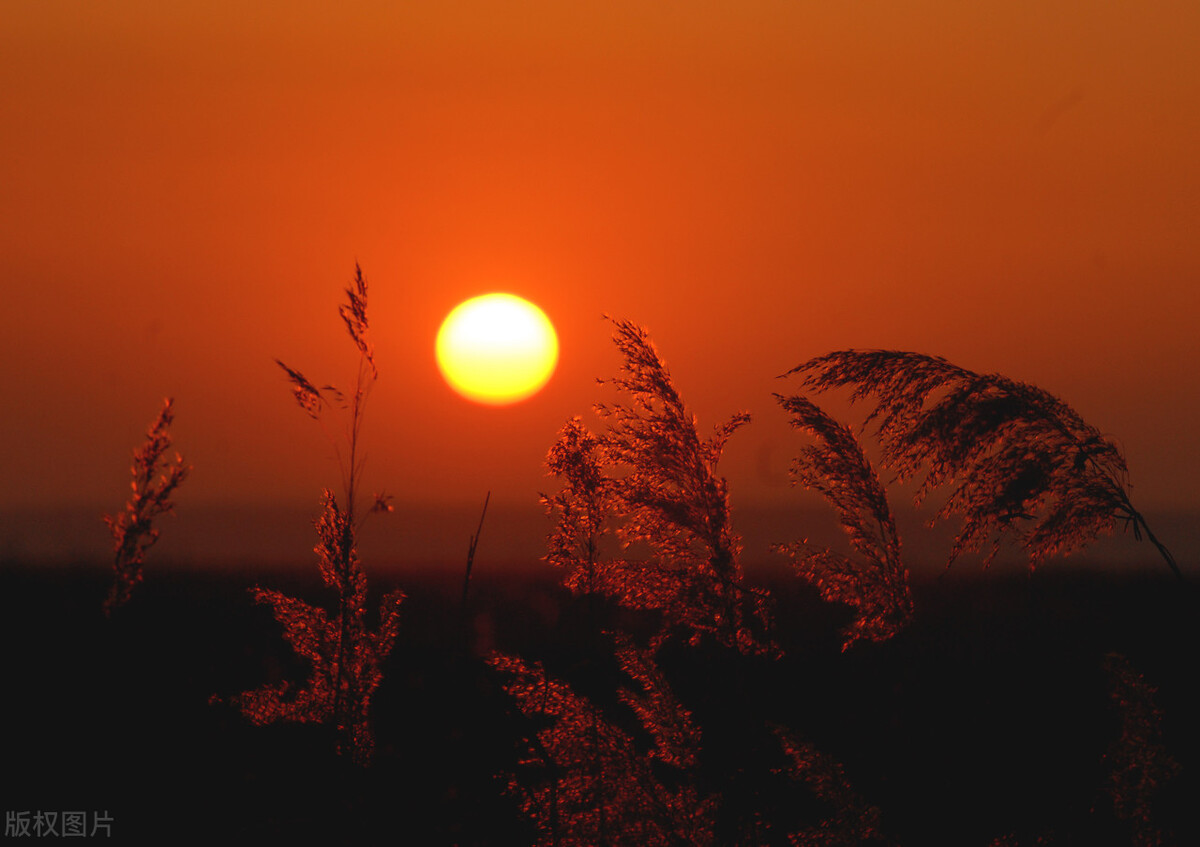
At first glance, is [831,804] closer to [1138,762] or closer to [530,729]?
[1138,762]

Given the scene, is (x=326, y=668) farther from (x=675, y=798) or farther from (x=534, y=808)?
(x=675, y=798)

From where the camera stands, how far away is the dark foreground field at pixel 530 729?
3420mm

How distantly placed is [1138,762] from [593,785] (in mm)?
1730

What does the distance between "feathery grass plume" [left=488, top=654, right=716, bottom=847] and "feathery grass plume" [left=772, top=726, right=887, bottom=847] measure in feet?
1.04

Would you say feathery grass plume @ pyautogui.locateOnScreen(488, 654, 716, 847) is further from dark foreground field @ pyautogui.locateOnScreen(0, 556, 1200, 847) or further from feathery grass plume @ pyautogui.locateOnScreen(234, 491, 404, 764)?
feathery grass plume @ pyautogui.locateOnScreen(234, 491, 404, 764)

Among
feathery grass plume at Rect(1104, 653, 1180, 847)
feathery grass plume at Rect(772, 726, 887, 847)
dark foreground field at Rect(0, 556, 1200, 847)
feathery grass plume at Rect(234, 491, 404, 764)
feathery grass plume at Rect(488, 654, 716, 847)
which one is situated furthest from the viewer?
feathery grass plume at Rect(234, 491, 404, 764)

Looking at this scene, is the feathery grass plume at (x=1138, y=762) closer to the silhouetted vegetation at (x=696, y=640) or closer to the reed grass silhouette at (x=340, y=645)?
the silhouetted vegetation at (x=696, y=640)

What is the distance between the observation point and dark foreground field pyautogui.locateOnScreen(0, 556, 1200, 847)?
3.42 metres

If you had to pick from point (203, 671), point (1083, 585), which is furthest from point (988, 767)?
point (1083, 585)

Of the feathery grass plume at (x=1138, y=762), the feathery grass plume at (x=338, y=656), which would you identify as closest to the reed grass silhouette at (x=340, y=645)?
the feathery grass plume at (x=338, y=656)

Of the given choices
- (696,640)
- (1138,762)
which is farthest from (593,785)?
(1138,762)

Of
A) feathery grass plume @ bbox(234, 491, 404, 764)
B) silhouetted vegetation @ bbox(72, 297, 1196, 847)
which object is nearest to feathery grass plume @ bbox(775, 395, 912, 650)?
silhouetted vegetation @ bbox(72, 297, 1196, 847)

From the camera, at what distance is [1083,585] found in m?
33.1

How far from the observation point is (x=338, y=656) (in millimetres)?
3664
